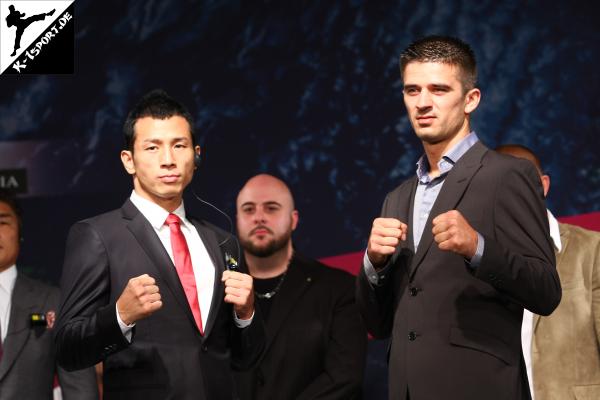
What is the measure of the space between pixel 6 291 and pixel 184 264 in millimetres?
1517

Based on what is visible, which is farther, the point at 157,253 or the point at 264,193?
the point at 264,193

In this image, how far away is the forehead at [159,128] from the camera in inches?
119

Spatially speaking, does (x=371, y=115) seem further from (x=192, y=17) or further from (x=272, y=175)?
(x=192, y=17)

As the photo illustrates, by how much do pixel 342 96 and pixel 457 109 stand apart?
2387mm

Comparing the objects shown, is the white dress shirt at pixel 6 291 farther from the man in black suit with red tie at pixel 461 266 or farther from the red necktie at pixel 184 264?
the man in black suit with red tie at pixel 461 266

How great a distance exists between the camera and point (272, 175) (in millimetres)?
5168

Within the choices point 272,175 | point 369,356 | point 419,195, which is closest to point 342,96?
point 272,175

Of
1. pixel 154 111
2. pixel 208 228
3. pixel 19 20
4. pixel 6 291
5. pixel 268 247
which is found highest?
pixel 19 20

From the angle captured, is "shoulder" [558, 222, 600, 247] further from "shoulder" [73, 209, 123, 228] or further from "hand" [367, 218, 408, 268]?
"shoulder" [73, 209, 123, 228]

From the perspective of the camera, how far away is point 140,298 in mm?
2643

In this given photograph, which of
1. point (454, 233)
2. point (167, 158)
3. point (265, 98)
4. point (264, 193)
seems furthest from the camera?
point (265, 98)

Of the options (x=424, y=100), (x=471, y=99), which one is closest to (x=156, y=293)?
(x=424, y=100)

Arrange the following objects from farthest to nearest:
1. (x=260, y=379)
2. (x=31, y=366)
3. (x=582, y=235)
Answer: (x=260, y=379)
(x=582, y=235)
(x=31, y=366)

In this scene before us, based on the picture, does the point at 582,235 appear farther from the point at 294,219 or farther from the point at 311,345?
the point at 294,219
